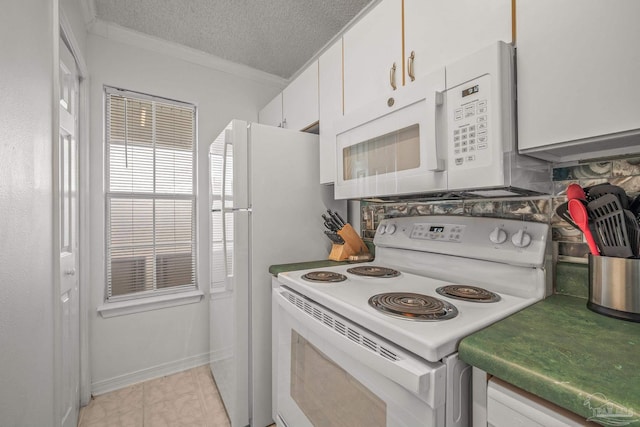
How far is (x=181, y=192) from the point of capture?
7.80 feet

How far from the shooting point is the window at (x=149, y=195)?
214 centimetres

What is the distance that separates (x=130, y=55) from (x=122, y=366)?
2339 mm

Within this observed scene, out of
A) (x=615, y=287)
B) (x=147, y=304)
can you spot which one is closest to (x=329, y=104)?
(x=615, y=287)

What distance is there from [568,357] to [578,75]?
28.0 inches

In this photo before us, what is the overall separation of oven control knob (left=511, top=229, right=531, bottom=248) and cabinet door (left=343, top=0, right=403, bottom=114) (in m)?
0.76

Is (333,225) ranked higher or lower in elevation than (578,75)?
lower

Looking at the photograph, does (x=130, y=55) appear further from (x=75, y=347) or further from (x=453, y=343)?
(x=453, y=343)

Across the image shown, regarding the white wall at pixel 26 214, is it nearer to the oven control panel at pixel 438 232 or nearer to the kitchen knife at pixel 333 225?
the kitchen knife at pixel 333 225

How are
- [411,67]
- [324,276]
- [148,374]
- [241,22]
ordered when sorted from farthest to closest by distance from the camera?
1. [148,374]
2. [241,22]
3. [324,276]
4. [411,67]

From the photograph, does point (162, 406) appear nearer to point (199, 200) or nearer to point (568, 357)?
point (199, 200)

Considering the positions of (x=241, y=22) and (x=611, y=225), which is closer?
(x=611, y=225)

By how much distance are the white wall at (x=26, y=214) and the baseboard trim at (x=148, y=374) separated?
1.22 m

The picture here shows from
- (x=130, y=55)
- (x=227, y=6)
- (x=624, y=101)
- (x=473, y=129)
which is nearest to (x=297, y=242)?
(x=473, y=129)

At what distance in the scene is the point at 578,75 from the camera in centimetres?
76
